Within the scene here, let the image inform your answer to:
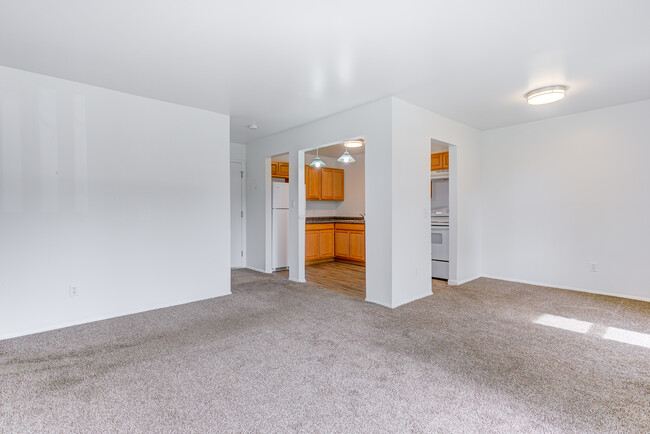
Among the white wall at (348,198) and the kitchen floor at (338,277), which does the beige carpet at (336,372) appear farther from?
the white wall at (348,198)

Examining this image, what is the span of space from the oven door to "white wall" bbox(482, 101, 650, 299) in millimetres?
801

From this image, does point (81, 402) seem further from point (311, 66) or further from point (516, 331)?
point (516, 331)

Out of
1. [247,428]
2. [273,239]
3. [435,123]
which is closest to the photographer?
[247,428]

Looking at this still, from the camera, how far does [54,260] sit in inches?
121

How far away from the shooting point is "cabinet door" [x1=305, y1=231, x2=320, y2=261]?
6562 mm

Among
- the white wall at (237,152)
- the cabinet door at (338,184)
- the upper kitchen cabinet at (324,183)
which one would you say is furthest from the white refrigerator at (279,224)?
the cabinet door at (338,184)

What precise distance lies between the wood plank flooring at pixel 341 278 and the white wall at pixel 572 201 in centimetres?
135

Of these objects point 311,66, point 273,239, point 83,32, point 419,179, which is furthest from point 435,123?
point 83,32

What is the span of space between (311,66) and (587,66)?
2506 millimetres

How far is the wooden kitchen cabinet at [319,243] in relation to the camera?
21.6ft

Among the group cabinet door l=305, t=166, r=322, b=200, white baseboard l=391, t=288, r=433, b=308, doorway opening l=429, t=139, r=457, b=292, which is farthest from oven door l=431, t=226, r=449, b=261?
cabinet door l=305, t=166, r=322, b=200

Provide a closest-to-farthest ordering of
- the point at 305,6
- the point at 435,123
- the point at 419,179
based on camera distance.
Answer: the point at 305,6, the point at 419,179, the point at 435,123

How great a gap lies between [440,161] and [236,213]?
382 centimetres

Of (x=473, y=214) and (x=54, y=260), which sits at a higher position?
(x=473, y=214)
